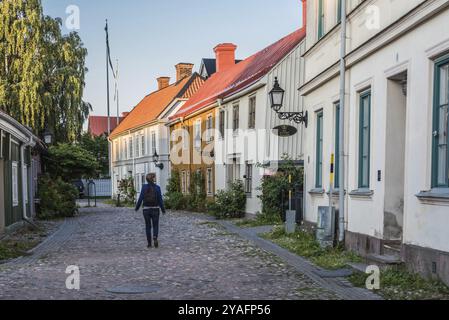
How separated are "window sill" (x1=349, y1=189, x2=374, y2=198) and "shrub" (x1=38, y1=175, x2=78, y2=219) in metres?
15.6

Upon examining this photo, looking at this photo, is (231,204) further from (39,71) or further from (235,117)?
(39,71)

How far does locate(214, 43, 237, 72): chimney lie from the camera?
36.7 m

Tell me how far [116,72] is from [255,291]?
4716 centimetres

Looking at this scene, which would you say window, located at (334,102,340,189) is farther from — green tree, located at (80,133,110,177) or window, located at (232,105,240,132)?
green tree, located at (80,133,110,177)

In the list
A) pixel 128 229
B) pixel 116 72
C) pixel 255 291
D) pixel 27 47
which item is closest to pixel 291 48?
pixel 128 229

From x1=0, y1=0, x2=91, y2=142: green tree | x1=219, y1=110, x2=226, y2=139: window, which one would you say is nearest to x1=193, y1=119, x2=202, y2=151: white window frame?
x1=219, y1=110, x2=226, y2=139: window

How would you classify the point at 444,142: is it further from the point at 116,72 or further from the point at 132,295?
the point at 116,72

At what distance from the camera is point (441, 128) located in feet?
25.8

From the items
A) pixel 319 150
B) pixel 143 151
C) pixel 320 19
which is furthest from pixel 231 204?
pixel 143 151

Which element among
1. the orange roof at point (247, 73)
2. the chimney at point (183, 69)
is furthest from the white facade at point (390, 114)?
the chimney at point (183, 69)

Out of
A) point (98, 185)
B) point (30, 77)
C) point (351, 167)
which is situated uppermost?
point (30, 77)

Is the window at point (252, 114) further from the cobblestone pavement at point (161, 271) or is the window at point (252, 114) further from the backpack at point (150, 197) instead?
the backpack at point (150, 197)
